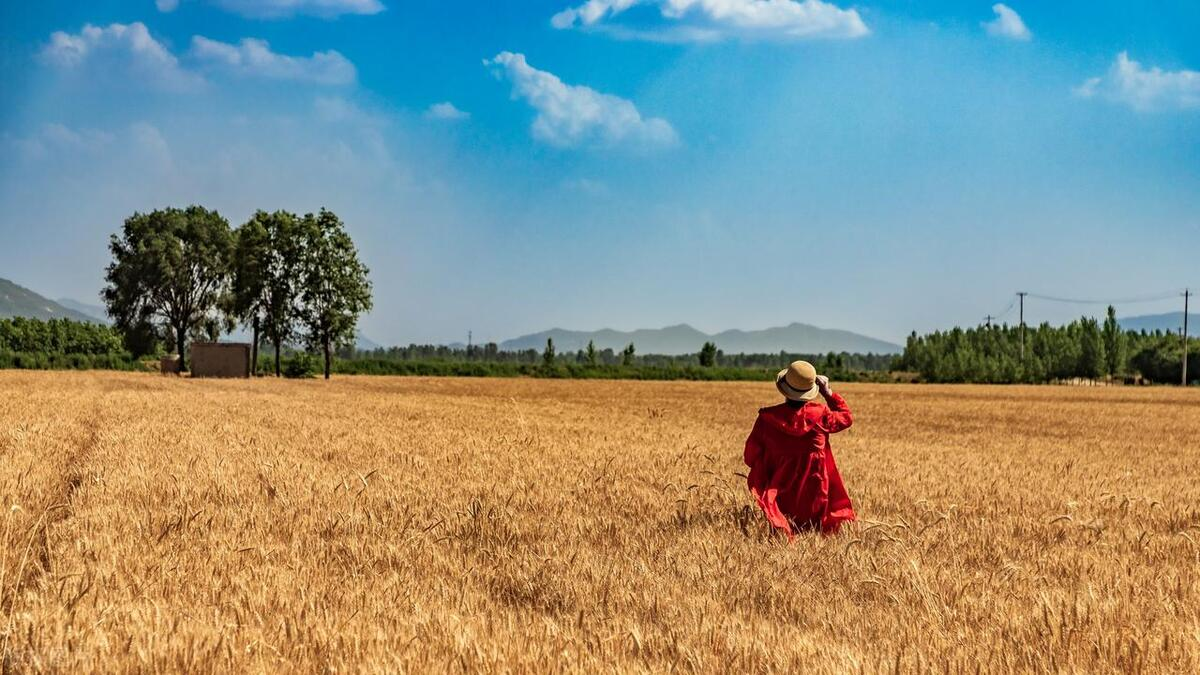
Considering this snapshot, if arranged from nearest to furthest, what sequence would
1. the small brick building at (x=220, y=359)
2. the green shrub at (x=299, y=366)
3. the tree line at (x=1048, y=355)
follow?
the small brick building at (x=220, y=359), the green shrub at (x=299, y=366), the tree line at (x=1048, y=355)

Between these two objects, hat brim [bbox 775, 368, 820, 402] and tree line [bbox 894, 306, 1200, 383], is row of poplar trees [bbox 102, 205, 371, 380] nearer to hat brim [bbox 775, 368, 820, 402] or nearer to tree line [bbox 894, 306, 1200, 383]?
hat brim [bbox 775, 368, 820, 402]

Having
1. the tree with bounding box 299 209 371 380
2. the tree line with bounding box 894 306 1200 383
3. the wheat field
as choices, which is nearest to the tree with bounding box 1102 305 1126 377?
the tree line with bounding box 894 306 1200 383

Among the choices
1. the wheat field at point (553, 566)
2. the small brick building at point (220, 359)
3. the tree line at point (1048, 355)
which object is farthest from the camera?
the tree line at point (1048, 355)

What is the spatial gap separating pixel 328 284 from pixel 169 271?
30043mm

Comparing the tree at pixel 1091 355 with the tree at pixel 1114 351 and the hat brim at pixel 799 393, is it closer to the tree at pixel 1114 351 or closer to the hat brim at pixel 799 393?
the tree at pixel 1114 351

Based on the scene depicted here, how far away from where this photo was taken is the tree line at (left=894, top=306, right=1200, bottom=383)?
121312 millimetres

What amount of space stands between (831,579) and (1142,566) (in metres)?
2.67

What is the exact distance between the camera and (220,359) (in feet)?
187

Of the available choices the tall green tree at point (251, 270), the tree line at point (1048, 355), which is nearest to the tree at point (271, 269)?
the tall green tree at point (251, 270)

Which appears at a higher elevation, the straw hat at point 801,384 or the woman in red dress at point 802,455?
the straw hat at point 801,384

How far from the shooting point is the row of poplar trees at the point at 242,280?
58594 mm

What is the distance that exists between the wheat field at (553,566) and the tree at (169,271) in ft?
245

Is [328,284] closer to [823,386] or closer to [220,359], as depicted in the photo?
[220,359]

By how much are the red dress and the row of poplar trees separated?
179 ft
